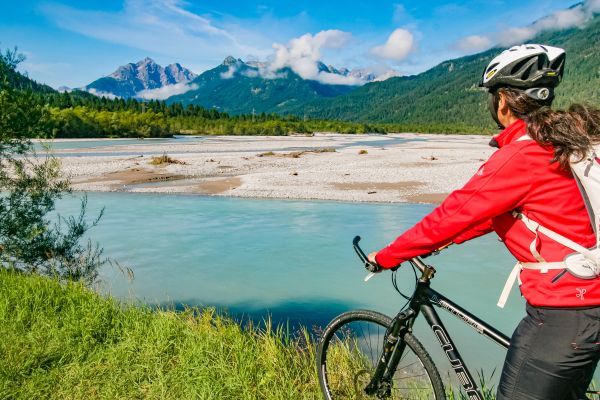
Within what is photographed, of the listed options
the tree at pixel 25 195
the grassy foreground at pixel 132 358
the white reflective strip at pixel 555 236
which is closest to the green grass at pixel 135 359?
the grassy foreground at pixel 132 358

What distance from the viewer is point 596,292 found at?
2.43 metres

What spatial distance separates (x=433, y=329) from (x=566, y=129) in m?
1.65

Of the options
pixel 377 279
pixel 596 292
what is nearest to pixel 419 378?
pixel 596 292

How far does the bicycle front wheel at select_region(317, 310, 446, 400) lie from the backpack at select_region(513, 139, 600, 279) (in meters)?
1.48

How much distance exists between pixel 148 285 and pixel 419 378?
954 centimetres

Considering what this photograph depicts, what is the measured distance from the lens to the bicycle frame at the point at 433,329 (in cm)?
326

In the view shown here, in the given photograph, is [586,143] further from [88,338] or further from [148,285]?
[148,285]

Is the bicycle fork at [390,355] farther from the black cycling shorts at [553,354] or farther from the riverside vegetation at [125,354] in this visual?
the black cycling shorts at [553,354]

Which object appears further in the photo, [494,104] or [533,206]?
[494,104]

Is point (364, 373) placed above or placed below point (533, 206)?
below

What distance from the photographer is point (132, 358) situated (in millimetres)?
5281

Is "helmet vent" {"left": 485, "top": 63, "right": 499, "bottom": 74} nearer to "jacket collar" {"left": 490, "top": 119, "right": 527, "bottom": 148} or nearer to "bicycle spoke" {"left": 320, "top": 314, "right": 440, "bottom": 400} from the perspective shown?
"jacket collar" {"left": 490, "top": 119, "right": 527, "bottom": 148}

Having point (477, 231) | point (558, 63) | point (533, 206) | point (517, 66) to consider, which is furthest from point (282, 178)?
point (533, 206)

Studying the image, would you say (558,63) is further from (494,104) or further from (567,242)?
(567,242)
